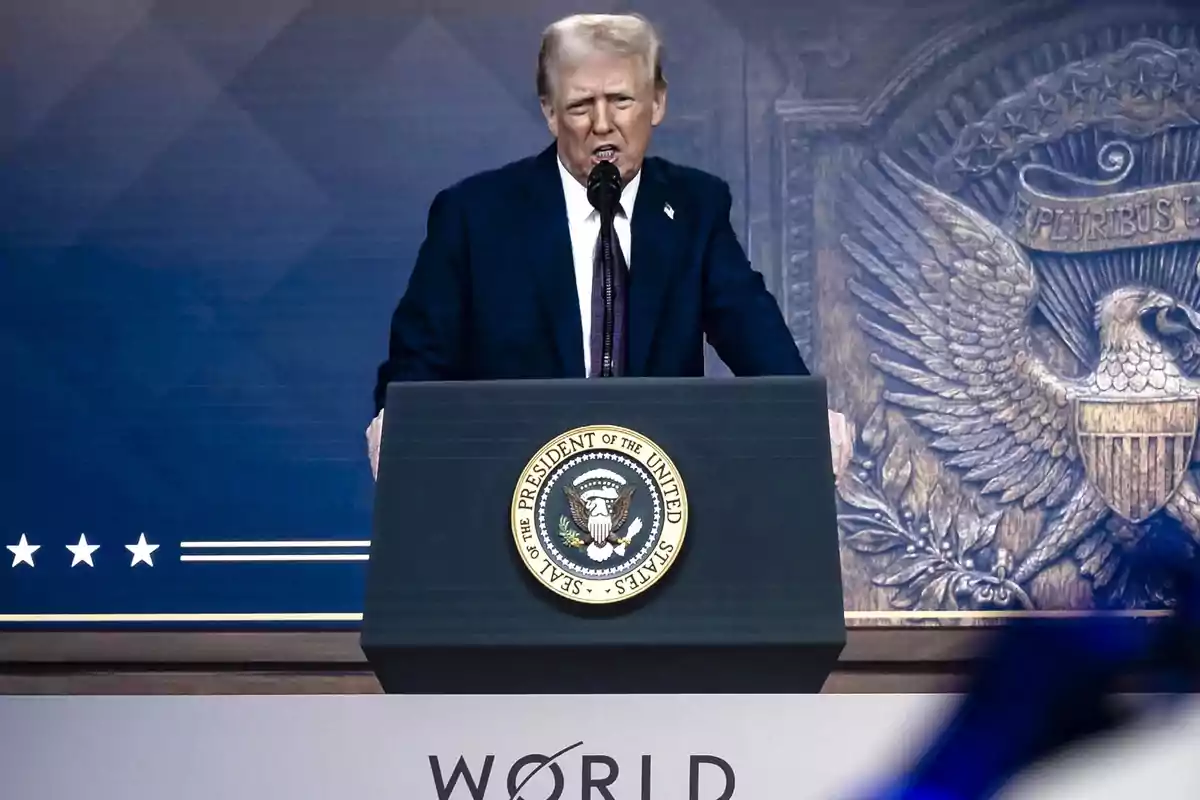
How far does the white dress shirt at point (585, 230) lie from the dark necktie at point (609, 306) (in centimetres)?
21

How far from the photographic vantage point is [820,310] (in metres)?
3.99

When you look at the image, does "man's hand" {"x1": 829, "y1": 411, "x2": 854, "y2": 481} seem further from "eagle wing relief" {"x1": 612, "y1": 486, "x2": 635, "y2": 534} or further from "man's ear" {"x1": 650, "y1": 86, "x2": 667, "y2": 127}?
"man's ear" {"x1": 650, "y1": 86, "x2": 667, "y2": 127}

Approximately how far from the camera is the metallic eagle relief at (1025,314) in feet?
12.8

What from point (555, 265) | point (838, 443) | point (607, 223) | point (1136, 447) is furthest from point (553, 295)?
Answer: point (1136, 447)

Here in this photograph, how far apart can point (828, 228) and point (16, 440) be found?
7.82 feet

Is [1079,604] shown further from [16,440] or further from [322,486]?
[16,440]

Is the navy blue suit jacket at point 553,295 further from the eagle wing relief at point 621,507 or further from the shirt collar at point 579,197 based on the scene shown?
the eagle wing relief at point 621,507

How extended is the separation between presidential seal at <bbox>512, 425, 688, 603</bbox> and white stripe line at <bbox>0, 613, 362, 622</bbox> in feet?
7.27

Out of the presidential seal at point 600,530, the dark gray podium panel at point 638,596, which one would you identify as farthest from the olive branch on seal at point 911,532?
the presidential seal at point 600,530

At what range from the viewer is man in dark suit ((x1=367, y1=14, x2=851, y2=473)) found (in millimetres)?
2934

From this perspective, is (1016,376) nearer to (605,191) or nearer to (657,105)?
(657,105)

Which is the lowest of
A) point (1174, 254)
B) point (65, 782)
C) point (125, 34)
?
point (65, 782)

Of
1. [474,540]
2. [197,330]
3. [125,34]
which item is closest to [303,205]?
[197,330]

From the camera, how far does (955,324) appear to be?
398 centimetres
